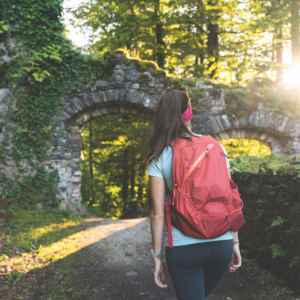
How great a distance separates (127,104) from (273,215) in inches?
217

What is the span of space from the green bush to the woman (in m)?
1.57

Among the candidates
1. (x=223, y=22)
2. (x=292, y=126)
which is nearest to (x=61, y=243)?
(x=292, y=126)

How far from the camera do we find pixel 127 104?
25.8 ft

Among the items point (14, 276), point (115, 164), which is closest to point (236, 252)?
point (14, 276)

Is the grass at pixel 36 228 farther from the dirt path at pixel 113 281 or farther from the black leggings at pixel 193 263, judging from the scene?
the black leggings at pixel 193 263

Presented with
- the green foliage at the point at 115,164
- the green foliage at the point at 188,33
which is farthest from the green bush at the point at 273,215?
the green foliage at the point at 188,33

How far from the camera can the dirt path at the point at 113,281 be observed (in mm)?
3172

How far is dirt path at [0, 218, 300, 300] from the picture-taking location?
3172 millimetres

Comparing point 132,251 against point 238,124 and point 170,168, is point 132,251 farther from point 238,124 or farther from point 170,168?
point 238,124

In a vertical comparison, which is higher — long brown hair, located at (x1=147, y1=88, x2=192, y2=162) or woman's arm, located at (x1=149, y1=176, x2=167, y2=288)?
long brown hair, located at (x1=147, y1=88, x2=192, y2=162)

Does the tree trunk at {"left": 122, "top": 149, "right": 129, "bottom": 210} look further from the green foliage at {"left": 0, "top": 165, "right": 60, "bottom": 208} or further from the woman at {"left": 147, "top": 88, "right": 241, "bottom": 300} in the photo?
the woman at {"left": 147, "top": 88, "right": 241, "bottom": 300}

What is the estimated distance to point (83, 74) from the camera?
744 centimetres

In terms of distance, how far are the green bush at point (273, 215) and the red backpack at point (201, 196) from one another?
178 cm

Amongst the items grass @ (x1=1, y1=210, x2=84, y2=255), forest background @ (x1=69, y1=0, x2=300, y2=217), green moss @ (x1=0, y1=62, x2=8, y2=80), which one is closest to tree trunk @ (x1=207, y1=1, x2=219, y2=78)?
forest background @ (x1=69, y1=0, x2=300, y2=217)
